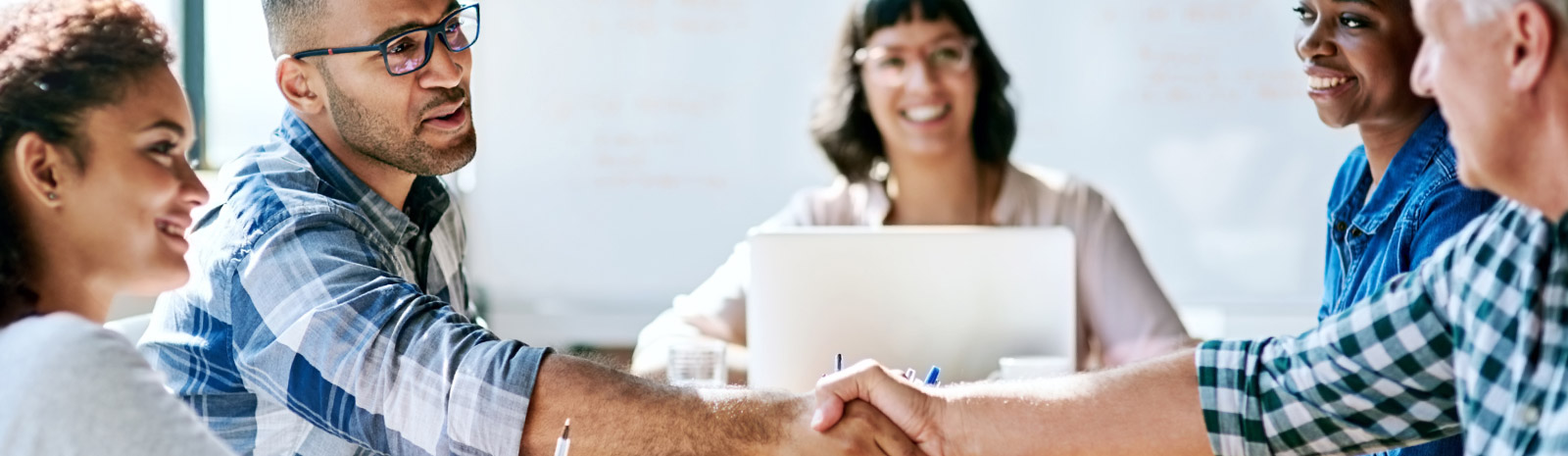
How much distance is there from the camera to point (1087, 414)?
159 cm

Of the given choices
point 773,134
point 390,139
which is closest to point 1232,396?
point 390,139

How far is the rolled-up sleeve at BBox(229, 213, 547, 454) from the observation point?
1.42 meters

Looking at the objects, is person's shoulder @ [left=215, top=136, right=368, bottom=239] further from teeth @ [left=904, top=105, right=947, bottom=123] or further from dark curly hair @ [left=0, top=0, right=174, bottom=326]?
teeth @ [left=904, top=105, right=947, bottom=123]

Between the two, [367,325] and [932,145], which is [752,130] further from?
[367,325]

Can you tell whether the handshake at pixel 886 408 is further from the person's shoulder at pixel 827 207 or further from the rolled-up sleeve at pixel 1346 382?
the person's shoulder at pixel 827 207

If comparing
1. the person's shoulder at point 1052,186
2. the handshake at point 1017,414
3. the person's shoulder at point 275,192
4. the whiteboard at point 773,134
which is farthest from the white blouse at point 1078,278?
Answer: the whiteboard at point 773,134

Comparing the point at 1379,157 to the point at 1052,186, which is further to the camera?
the point at 1052,186

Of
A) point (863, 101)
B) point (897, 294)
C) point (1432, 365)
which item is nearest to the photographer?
point (1432, 365)

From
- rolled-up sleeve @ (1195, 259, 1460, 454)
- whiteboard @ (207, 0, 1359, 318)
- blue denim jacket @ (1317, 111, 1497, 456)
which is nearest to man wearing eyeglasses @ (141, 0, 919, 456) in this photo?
rolled-up sleeve @ (1195, 259, 1460, 454)

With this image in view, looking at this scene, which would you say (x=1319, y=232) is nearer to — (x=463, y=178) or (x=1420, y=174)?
(x=1420, y=174)

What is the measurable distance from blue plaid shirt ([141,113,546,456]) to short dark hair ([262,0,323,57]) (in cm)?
21

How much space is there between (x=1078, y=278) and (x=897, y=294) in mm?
1099

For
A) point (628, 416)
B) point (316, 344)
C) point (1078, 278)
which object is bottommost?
point (1078, 278)

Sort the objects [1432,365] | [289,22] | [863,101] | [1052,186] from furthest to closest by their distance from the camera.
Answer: [863,101] < [1052,186] < [289,22] < [1432,365]
